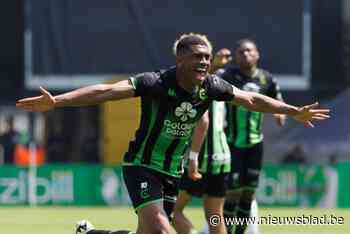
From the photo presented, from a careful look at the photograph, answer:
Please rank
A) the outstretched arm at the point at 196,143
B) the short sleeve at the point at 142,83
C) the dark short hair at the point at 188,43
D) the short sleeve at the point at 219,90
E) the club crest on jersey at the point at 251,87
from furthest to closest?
the club crest on jersey at the point at 251,87 → the outstretched arm at the point at 196,143 → the short sleeve at the point at 219,90 → the dark short hair at the point at 188,43 → the short sleeve at the point at 142,83

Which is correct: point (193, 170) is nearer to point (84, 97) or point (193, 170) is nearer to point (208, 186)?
point (208, 186)

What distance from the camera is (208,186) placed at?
13688mm

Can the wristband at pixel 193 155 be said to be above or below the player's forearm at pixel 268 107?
below

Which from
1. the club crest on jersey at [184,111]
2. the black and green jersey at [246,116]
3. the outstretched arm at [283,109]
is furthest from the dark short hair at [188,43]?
the black and green jersey at [246,116]

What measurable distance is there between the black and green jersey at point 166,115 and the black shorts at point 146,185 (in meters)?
0.06

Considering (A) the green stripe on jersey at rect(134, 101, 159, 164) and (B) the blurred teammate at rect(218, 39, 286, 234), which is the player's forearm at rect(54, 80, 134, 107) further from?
(B) the blurred teammate at rect(218, 39, 286, 234)

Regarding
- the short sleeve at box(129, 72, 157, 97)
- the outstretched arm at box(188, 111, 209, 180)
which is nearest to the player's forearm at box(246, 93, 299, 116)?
the short sleeve at box(129, 72, 157, 97)

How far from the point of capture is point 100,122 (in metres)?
30.8

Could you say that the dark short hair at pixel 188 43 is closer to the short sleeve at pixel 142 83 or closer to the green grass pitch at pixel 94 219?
the short sleeve at pixel 142 83

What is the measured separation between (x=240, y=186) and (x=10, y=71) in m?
18.4

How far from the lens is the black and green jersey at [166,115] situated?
10.7 m

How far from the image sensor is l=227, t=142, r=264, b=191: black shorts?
14.9m

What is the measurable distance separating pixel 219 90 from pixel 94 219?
9.58 metres

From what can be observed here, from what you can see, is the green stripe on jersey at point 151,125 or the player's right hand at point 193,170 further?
the player's right hand at point 193,170
